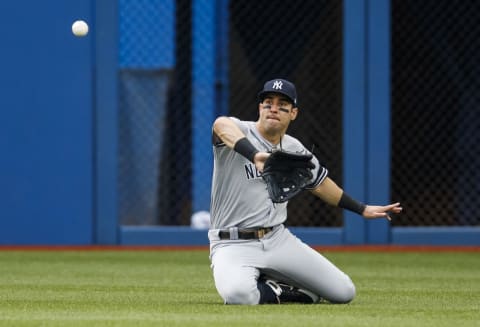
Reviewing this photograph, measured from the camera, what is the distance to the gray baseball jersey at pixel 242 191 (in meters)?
7.31

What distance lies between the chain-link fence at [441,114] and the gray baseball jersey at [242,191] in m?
5.63

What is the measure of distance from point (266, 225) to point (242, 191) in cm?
25

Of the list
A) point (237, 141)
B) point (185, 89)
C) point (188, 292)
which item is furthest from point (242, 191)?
point (185, 89)

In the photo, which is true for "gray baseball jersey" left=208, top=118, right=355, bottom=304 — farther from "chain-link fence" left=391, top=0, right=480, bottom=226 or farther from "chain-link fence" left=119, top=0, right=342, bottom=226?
"chain-link fence" left=391, top=0, right=480, bottom=226

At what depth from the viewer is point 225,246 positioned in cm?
733

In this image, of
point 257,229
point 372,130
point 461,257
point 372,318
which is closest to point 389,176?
point 372,130

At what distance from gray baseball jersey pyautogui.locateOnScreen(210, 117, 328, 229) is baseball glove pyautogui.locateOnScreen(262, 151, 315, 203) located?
56 centimetres

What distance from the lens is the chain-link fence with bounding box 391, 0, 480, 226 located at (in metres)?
12.8

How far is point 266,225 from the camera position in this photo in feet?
24.0

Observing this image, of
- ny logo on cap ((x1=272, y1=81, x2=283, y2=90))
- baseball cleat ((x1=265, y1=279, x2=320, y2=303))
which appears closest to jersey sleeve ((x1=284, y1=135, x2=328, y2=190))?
ny logo on cap ((x1=272, y1=81, x2=283, y2=90))

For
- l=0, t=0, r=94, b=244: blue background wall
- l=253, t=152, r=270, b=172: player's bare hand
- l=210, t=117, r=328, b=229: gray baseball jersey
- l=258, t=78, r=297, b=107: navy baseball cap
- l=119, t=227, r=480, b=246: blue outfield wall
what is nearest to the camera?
l=253, t=152, r=270, b=172: player's bare hand

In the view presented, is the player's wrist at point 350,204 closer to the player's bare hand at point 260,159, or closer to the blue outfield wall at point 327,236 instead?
the player's bare hand at point 260,159

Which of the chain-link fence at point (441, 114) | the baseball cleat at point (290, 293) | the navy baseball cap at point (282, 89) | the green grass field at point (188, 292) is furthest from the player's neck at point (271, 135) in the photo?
the chain-link fence at point (441, 114)

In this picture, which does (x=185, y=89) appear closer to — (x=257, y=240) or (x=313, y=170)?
(x=313, y=170)
